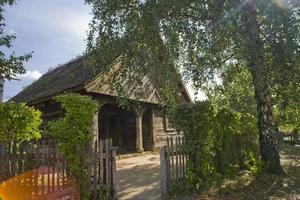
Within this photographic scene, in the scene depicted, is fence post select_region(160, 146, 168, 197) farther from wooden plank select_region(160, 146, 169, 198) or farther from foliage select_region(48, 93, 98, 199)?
foliage select_region(48, 93, 98, 199)

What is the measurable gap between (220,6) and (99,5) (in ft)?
14.3

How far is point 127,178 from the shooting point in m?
12.8

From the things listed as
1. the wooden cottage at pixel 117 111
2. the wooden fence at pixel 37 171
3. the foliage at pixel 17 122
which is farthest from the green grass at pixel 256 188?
the wooden cottage at pixel 117 111

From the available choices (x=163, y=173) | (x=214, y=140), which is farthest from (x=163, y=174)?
(x=214, y=140)

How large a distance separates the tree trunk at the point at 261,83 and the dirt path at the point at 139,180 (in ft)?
13.0

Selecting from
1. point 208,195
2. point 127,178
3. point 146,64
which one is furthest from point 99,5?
point 208,195

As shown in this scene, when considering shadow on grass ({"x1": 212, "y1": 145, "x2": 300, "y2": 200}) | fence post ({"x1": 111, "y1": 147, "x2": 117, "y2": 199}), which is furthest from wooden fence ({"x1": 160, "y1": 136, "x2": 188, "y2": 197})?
fence post ({"x1": 111, "y1": 147, "x2": 117, "y2": 199})

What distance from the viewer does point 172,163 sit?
10.0 meters

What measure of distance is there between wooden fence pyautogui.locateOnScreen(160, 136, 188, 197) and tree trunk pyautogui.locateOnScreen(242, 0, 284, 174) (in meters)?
3.28

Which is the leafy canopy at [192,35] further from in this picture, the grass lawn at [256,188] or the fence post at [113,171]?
the fence post at [113,171]

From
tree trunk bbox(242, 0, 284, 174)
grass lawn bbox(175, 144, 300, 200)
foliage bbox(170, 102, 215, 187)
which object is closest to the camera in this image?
grass lawn bbox(175, 144, 300, 200)

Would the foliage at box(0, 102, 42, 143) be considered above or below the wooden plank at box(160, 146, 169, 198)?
above

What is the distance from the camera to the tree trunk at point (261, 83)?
10945 millimetres

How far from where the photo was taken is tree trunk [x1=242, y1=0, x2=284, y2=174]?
10.9m
